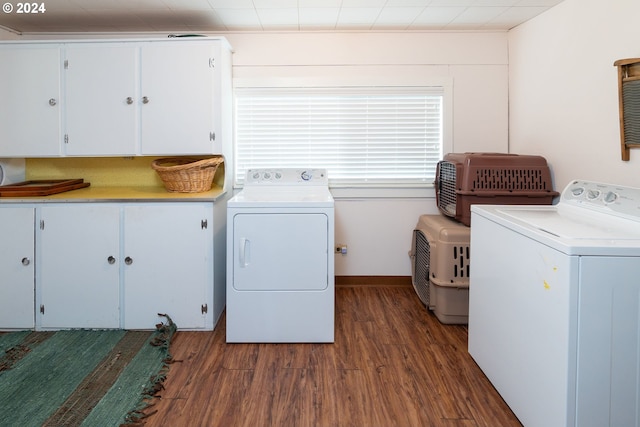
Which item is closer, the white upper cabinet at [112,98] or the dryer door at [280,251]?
the dryer door at [280,251]

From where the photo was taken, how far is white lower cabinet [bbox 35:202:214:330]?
287 cm

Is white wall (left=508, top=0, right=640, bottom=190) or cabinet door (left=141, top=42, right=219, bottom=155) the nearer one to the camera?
white wall (left=508, top=0, right=640, bottom=190)

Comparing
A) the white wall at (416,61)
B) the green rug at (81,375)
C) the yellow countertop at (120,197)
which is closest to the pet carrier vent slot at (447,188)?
the white wall at (416,61)

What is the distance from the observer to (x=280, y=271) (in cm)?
268

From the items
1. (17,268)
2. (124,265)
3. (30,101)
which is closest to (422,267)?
(124,265)

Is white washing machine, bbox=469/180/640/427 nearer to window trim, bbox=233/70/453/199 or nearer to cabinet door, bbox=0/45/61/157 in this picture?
window trim, bbox=233/70/453/199

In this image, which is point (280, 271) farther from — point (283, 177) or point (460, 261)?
point (460, 261)

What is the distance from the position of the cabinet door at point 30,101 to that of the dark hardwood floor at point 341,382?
67.7 inches

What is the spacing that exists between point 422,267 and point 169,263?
72.7 inches

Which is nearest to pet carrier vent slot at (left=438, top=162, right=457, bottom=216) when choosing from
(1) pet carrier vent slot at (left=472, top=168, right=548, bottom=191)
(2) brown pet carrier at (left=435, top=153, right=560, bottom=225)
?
(2) brown pet carrier at (left=435, top=153, right=560, bottom=225)

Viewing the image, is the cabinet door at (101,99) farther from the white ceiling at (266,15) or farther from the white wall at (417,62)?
the white wall at (417,62)

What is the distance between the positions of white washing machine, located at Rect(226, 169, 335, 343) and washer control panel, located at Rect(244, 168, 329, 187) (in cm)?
66

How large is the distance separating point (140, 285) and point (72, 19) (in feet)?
6.74

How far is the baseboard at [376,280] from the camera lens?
3812 millimetres
